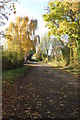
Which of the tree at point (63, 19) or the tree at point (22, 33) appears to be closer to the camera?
the tree at point (63, 19)

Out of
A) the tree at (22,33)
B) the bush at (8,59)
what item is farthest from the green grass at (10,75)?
the tree at (22,33)

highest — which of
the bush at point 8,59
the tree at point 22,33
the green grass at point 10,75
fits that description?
the tree at point 22,33

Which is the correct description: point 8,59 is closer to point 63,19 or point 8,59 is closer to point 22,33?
point 63,19

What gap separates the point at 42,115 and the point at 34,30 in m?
27.5

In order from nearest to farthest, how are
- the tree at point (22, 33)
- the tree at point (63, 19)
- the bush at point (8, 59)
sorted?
1. the bush at point (8, 59)
2. the tree at point (63, 19)
3. the tree at point (22, 33)

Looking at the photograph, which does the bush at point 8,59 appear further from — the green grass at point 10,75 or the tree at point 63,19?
the tree at point 63,19

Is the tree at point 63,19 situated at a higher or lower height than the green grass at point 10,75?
higher

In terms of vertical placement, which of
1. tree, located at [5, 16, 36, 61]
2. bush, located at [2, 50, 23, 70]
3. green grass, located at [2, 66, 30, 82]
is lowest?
green grass, located at [2, 66, 30, 82]

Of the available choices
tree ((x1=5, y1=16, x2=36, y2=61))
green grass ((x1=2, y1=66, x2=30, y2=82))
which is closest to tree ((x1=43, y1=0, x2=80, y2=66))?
tree ((x1=5, y1=16, x2=36, y2=61))

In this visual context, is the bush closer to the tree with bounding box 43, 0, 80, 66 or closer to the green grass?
the green grass

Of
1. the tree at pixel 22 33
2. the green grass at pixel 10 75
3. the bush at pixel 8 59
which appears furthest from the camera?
the tree at pixel 22 33

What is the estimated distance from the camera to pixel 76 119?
4312 mm

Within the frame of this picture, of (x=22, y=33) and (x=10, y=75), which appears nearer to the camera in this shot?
(x=10, y=75)

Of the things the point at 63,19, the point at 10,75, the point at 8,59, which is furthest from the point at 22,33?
the point at 10,75
